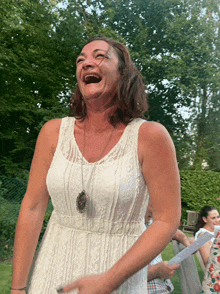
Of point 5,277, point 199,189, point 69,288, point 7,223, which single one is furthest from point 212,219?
point 199,189

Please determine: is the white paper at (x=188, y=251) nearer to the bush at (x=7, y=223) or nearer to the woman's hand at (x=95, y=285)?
the woman's hand at (x=95, y=285)

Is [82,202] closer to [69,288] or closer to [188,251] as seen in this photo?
[69,288]

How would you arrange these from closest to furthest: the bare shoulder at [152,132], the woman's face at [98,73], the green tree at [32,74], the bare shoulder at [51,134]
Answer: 1. the bare shoulder at [152,132]
2. the woman's face at [98,73]
3. the bare shoulder at [51,134]
4. the green tree at [32,74]

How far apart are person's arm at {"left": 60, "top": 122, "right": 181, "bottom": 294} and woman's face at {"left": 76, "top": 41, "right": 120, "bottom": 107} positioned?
229 mm

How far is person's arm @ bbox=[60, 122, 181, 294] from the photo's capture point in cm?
109

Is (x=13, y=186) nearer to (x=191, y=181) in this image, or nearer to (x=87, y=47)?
(x=87, y=47)

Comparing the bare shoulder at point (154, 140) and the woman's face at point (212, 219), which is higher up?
the bare shoulder at point (154, 140)

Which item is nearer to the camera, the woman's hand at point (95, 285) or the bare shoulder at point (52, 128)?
the woman's hand at point (95, 285)

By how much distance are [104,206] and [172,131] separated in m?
15.0

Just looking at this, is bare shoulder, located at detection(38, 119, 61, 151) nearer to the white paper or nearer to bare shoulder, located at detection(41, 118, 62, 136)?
bare shoulder, located at detection(41, 118, 62, 136)

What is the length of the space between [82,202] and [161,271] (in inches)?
72.9

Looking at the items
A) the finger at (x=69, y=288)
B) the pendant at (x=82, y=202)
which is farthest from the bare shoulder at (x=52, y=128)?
the finger at (x=69, y=288)

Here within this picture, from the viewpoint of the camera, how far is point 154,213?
1.18 meters

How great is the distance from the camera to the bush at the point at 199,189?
14.5 m
